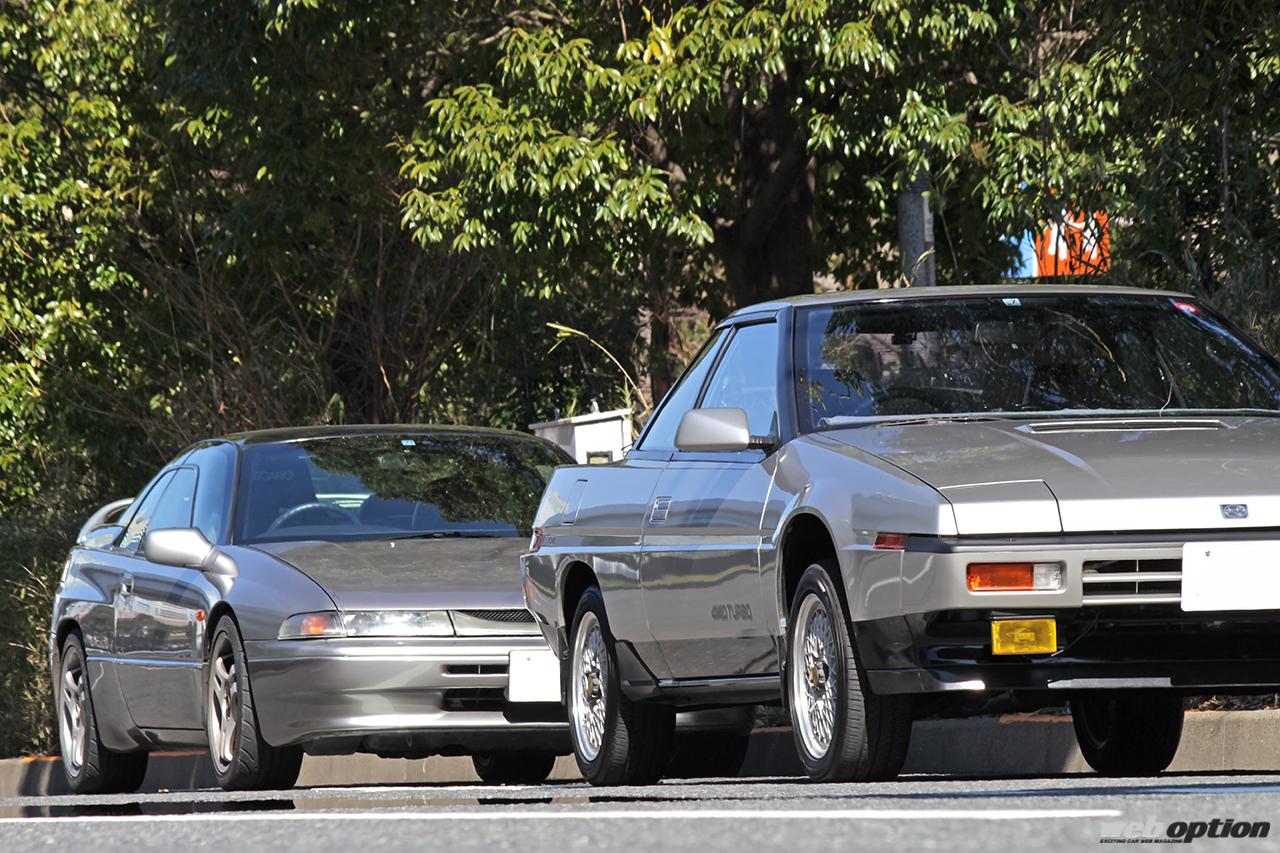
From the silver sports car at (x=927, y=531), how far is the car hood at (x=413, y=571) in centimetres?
37

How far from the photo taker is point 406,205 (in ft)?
A: 59.3

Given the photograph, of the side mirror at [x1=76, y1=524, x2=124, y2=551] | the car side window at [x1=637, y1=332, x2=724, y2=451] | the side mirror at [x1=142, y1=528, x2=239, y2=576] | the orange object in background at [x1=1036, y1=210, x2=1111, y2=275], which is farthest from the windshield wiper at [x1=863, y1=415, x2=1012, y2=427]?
the side mirror at [x1=76, y1=524, x2=124, y2=551]

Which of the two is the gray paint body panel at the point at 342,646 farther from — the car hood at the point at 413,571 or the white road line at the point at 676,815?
the white road line at the point at 676,815

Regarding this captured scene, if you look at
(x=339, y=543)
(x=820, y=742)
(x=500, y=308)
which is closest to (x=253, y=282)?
(x=500, y=308)

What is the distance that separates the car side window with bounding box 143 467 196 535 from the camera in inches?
452

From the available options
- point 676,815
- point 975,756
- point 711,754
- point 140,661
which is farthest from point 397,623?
point 676,815

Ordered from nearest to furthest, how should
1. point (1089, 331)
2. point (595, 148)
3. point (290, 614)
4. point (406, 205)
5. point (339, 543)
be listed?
point (1089, 331) < point (290, 614) < point (339, 543) < point (595, 148) < point (406, 205)

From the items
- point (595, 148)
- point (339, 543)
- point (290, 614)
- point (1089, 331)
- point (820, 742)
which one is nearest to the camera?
point (820, 742)

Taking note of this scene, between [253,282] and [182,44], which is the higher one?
[182,44]

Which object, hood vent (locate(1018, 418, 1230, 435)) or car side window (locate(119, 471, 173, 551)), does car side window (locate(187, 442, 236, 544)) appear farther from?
hood vent (locate(1018, 418, 1230, 435))

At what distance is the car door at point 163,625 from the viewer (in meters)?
10.6

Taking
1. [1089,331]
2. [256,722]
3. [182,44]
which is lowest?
[256,722]

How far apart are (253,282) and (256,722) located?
40.8 ft

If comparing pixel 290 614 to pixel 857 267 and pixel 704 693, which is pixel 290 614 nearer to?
pixel 704 693
